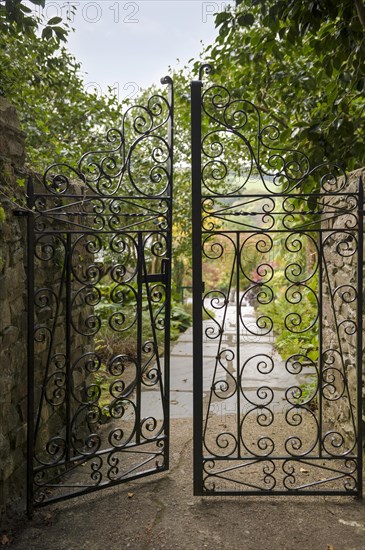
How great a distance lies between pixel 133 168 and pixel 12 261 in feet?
17.0

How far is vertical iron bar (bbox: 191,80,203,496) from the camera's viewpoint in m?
2.81

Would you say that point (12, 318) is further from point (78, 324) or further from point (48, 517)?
point (48, 517)

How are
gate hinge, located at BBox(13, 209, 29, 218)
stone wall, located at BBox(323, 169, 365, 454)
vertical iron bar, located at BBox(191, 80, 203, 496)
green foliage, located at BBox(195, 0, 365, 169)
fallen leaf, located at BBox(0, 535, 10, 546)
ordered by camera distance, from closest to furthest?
1. fallen leaf, located at BBox(0, 535, 10, 546)
2. gate hinge, located at BBox(13, 209, 29, 218)
3. vertical iron bar, located at BBox(191, 80, 203, 496)
4. stone wall, located at BBox(323, 169, 365, 454)
5. green foliage, located at BBox(195, 0, 365, 169)

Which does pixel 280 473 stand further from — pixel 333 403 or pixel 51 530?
pixel 51 530

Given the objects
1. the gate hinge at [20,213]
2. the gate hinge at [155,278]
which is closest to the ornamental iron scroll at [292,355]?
the gate hinge at [155,278]

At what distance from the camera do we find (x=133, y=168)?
745 centimetres

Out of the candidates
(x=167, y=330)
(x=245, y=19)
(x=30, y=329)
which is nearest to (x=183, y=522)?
(x=167, y=330)

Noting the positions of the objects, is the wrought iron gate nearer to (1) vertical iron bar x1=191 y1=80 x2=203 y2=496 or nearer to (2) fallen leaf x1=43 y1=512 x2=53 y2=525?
(2) fallen leaf x1=43 y1=512 x2=53 y2=525

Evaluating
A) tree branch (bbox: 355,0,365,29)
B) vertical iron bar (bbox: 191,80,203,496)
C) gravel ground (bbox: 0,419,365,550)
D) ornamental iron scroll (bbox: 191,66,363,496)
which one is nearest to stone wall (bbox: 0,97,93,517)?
gravel ground (bbox: 0,419,365,550)

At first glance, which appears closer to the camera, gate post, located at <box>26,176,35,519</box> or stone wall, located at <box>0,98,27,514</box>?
stone wall, located at <box>0,98,27,514</box>

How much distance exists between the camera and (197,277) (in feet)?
9.35

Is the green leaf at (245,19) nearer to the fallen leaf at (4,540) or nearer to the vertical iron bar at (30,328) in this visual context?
the vertical iron bar at (30,328)

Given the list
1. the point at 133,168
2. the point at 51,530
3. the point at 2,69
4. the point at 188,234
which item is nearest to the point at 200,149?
the point at 2,69

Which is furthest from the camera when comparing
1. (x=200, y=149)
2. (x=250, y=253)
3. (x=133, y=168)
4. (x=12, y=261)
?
(x=250, y=253)
